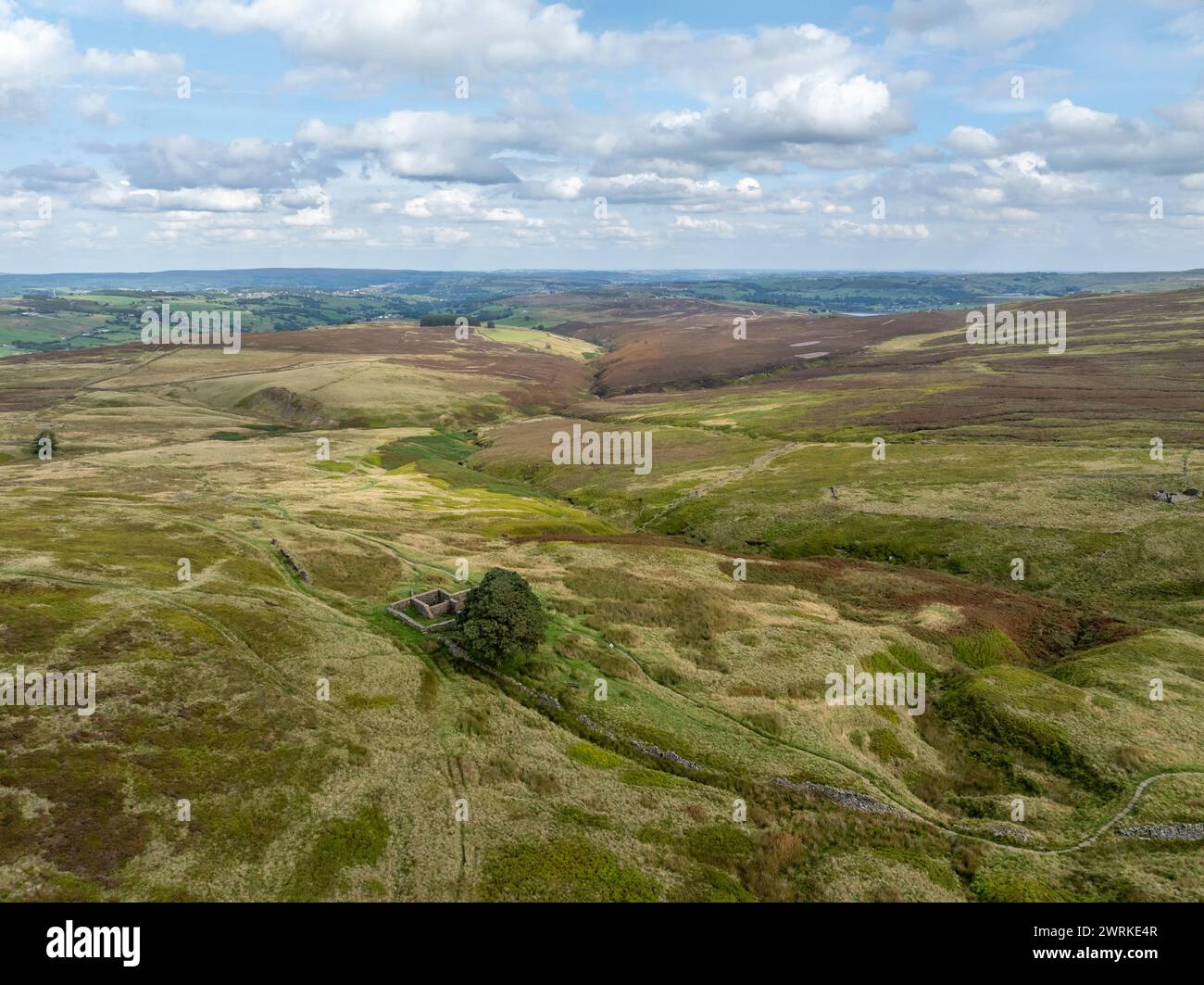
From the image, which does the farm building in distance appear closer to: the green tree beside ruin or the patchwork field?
the patchwork field

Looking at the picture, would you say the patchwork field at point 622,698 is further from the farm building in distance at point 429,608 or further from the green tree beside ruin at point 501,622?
the green tree beside ruin at point 501,622

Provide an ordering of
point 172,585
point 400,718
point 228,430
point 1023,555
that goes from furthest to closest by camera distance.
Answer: point 228,430 → point 1023,555 → point 172,585 → point 400,718

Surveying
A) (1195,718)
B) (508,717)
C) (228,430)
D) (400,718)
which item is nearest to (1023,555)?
(1195,718)

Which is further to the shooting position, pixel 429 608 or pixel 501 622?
pixel 429 608

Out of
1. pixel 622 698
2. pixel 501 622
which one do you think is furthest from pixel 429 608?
pixel 622 698

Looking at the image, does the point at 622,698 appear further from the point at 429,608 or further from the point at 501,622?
the point at 429,608
